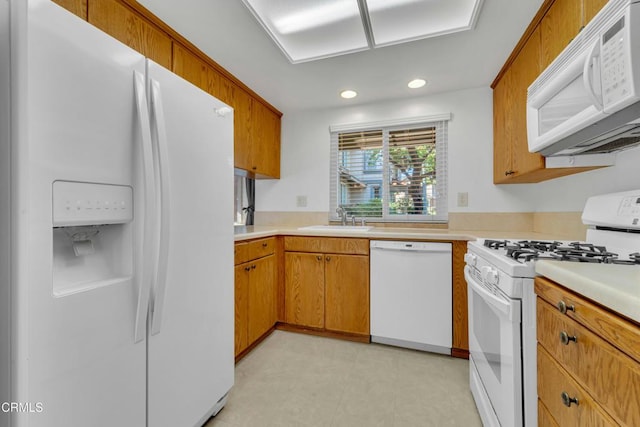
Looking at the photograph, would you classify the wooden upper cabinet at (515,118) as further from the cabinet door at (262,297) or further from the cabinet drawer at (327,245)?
the cabinet door at (262,297)

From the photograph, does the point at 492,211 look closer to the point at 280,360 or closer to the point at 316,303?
the point at 316,303

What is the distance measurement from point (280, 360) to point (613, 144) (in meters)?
2.21

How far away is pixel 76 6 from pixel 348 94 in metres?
1.93

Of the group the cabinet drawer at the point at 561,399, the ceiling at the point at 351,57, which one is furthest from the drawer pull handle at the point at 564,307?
the ceiling at the point at 351,57

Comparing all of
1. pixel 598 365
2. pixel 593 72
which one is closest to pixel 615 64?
pixel 593 72

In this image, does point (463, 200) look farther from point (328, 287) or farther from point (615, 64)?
point (615, 64)

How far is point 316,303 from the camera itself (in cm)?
230

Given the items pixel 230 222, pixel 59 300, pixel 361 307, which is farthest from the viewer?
pixel 361 307

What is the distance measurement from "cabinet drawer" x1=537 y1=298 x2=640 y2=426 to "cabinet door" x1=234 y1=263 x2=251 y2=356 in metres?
1.65

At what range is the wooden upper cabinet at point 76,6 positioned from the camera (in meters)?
1.16

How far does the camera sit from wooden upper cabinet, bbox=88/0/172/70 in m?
1.28

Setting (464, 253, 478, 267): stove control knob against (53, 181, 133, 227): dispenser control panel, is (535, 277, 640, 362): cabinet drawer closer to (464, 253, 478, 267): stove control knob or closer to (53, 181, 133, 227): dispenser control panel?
(464, 253, 478, 267): stove control knob

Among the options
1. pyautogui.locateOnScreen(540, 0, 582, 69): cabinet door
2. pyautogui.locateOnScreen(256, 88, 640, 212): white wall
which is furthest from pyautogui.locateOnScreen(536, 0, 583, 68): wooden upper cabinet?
pyautogui.locateOnScreen(256, 88, 640, 212): white wall

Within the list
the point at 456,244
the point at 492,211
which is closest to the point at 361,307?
the point at 456,244
